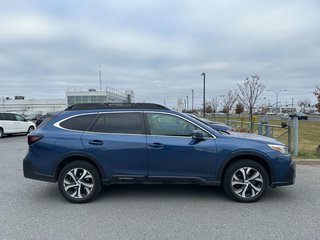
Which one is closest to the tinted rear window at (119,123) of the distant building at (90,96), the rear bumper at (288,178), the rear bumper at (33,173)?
the rear bumper at (33,173)

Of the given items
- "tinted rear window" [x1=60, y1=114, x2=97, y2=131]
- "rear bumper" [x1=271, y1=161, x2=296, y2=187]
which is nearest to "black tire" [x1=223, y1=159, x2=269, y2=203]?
"rear bumper" [x1=271, y1=161, x2=296, y2=187]

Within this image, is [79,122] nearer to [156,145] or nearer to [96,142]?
[96,142]

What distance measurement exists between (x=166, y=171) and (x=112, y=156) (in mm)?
975

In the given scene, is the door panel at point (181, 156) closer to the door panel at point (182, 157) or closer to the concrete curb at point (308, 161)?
the door panel at point (182, 157)

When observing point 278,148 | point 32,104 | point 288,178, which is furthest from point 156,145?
point 32,104

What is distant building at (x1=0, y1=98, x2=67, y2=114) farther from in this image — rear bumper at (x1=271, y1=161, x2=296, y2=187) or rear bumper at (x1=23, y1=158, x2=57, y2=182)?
rear bumper at (x1=271, y1=161, x2=296, y2=187)

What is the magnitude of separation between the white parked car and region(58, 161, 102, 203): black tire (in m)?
16.1

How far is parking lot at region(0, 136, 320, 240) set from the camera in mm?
3852

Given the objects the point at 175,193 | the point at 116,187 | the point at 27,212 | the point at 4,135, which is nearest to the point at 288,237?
the point at 175,193

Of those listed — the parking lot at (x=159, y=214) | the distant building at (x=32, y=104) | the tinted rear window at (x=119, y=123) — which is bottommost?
the parking lot at (x=159, y=214)

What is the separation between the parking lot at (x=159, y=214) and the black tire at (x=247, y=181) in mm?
183

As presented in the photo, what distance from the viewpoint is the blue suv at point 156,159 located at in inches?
197

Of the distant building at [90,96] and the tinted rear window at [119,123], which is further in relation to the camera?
the distant building at [90,96]

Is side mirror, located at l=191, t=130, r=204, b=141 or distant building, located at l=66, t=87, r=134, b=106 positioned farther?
distant building, located at l=66, t=87, r=134, b=106
